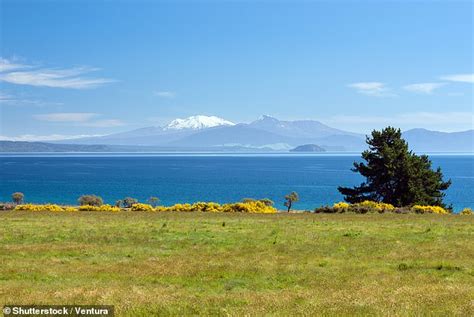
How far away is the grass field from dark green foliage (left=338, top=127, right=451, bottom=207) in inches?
1183

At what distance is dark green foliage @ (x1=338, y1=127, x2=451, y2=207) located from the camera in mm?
68375

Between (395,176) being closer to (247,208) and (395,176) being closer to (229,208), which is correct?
(247,208)

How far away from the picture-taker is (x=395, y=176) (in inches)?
2751

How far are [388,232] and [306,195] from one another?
13135 centimetres

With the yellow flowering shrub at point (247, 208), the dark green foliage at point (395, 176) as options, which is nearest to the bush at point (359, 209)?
the yellow flowering shrub at point (247, 208)

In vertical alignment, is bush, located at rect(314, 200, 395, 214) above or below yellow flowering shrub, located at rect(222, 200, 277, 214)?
above

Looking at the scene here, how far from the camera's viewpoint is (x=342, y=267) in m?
21.8

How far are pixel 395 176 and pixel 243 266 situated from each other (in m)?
52.6

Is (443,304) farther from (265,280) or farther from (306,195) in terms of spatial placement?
(306,195)

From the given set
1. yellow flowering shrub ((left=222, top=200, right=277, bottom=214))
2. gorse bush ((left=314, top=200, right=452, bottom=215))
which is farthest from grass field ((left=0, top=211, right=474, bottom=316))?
yellow flowering shrub ((left=222, top=200, right=277, bottom=214))

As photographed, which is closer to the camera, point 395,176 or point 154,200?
point 395,176

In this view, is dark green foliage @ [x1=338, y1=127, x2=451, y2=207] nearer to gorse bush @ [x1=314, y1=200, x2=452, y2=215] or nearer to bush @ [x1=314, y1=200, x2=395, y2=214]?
gorse bush @ [x1=314, y1=200, x2=452, y2=215]

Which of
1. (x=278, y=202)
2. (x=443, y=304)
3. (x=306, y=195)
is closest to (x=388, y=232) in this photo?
(x=443, y=304)

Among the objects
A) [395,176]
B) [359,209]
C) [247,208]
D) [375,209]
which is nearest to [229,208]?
[247,208]
